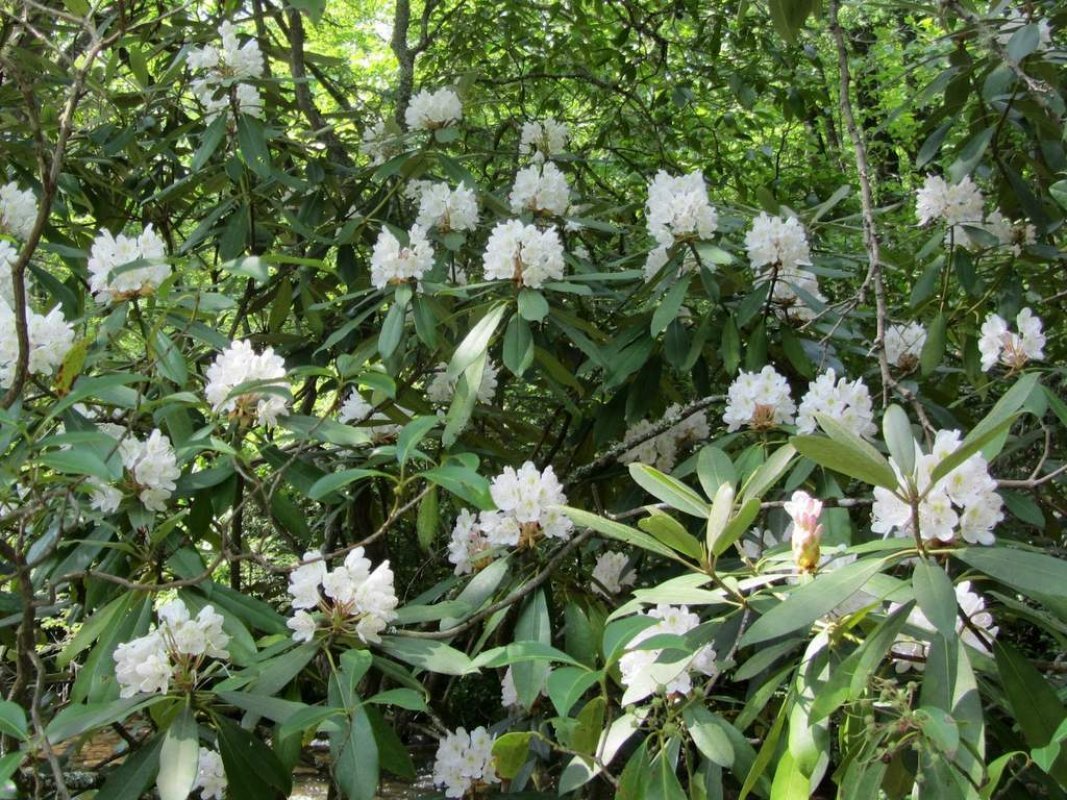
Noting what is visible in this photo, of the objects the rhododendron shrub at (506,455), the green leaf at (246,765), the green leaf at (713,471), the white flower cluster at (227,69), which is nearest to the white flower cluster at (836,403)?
the rhododendron shrub at (506,455)

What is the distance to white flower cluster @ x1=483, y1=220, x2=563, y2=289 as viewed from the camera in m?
1.90

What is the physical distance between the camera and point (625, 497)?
2086 millimetres

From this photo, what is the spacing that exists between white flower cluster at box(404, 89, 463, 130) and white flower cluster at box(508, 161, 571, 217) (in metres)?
0.23

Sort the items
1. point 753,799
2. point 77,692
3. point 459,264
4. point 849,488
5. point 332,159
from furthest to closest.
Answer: point 332,159 → point 459,264 → point 849,488 → point 753,799 → point 77,692

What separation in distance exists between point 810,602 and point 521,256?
103 centimetres

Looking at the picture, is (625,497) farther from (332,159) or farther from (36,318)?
(332,159)

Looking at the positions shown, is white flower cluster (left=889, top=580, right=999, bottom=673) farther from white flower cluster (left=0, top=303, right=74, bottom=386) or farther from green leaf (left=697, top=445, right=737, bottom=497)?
white flower cluster (left=0, top=303, right=74, bottom=386)

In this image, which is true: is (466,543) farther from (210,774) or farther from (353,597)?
(210,774)

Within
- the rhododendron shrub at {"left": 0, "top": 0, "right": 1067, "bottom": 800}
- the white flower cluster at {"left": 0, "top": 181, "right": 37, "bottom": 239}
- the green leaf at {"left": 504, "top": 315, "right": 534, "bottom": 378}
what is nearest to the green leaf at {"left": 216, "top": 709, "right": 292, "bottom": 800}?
the rhododendron shrub at {"left": 0, "top": 0, "right": 1067, "bottom": 800}

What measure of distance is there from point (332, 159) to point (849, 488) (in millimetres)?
1584

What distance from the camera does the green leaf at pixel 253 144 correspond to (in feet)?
7.32

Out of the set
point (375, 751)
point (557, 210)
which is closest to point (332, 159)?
point (557, 210)

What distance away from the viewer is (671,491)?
1.29 m

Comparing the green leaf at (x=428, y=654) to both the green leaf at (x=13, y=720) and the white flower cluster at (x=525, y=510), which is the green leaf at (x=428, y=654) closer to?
the white flower cluster at (x=525, y=510)
